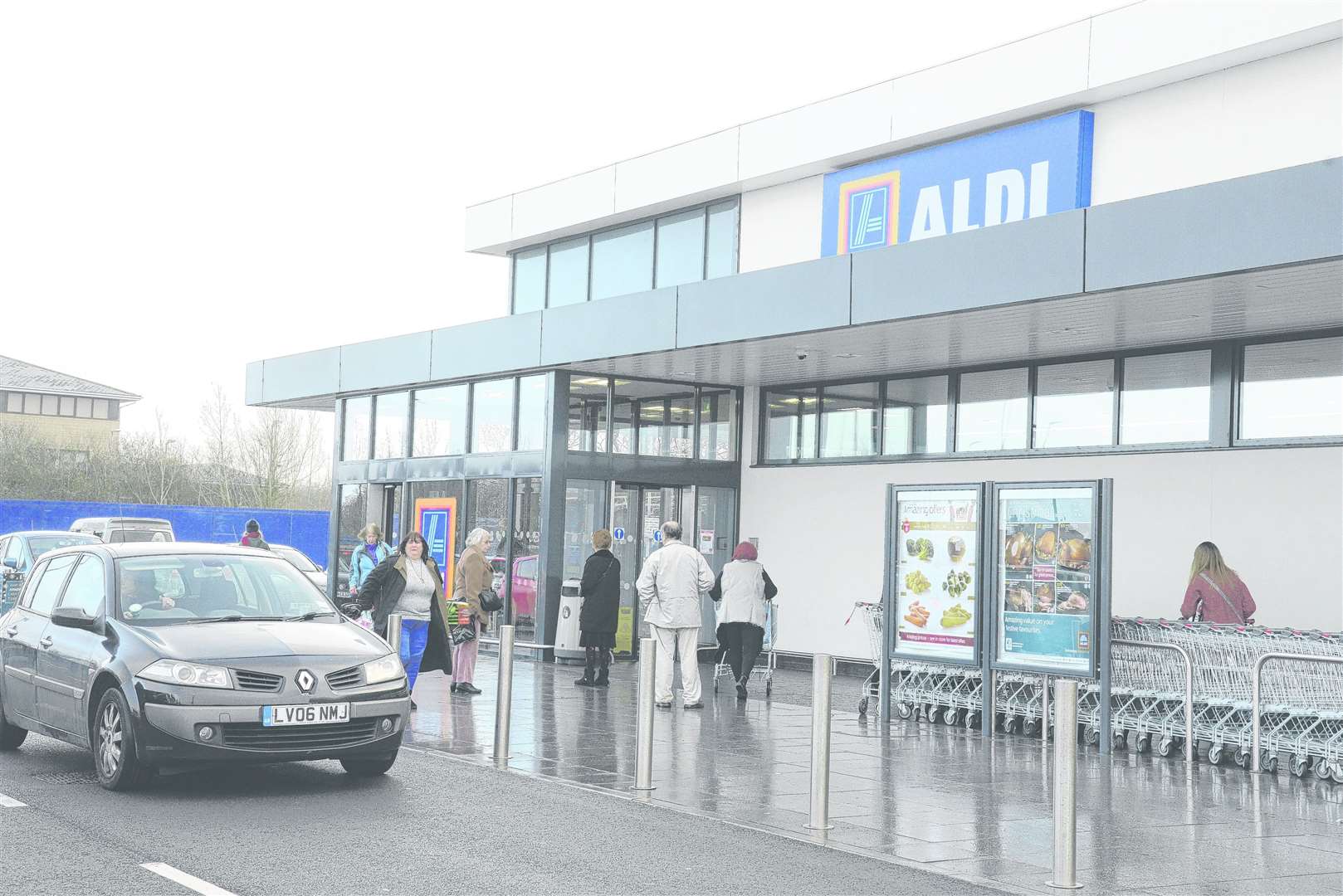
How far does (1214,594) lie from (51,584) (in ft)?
32.7

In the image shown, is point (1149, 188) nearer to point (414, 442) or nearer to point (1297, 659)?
point (1297, 659)

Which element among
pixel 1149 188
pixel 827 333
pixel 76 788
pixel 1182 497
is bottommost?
pixel 76 788

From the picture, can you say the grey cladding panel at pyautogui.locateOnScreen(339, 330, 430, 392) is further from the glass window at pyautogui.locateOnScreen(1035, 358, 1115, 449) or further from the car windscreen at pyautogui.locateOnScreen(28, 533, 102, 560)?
the glass window at pyautogui.locateOnScreen(1035, 358, 1115, 449)

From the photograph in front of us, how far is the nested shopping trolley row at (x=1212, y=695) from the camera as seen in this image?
36.5 feet

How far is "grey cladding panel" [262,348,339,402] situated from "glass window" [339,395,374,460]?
0.43 meters

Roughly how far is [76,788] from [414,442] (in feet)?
47.5

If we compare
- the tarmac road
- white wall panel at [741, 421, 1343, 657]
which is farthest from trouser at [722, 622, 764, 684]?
the tarmac road

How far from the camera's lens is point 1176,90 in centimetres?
1656

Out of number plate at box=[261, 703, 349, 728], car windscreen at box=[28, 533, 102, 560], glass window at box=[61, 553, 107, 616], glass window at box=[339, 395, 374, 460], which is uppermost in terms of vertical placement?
glass window at box=[339, 395, 374, 460]

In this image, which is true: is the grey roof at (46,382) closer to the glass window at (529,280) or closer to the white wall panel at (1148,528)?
the glass window at (529,280)

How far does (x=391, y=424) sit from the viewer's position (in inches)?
942

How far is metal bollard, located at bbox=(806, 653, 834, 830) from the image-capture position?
334 inches

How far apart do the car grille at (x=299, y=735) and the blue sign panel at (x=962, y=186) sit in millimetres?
9938

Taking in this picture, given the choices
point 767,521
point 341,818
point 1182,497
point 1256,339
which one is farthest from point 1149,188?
point 341,818
